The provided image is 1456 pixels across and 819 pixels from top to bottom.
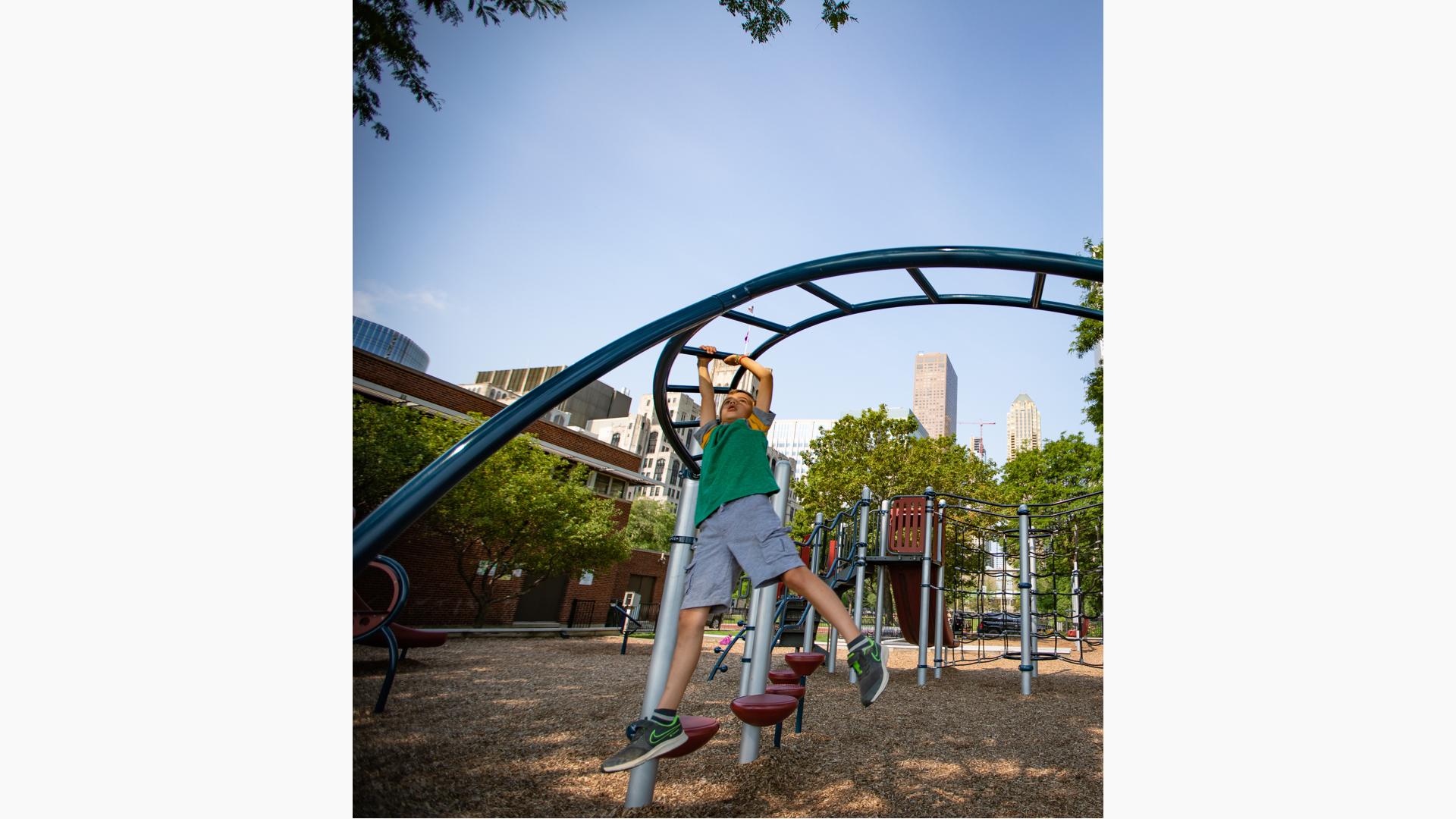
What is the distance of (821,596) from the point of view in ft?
5.33

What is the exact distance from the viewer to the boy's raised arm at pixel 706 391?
2213mm

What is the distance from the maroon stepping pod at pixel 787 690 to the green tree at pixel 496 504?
1.42 meters

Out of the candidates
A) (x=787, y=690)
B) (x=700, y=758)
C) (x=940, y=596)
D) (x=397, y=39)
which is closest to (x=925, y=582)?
(x=940, y=596)

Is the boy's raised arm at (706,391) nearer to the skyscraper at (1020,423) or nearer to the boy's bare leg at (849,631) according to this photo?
the boy's bare leg at (849,631)

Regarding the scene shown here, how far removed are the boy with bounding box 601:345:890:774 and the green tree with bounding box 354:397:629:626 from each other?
2.32 feet

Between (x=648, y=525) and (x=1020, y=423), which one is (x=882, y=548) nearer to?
(x=648, y=525)

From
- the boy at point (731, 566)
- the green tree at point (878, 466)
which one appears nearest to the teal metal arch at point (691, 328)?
the boy at point (731, 566)

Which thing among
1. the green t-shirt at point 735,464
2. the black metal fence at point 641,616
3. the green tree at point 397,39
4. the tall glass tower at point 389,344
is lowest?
the black metal fence at point 641,616

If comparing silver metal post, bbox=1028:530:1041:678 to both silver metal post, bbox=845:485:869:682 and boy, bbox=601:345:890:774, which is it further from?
boy, bbox=601:345:890:774

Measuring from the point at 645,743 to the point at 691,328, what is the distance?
1114 mm

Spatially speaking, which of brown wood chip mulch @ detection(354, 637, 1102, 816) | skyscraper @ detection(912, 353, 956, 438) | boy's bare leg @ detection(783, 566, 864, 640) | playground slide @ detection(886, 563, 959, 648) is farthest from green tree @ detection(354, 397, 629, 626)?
skyscraper @ detection(912, 353, 956, 438)
